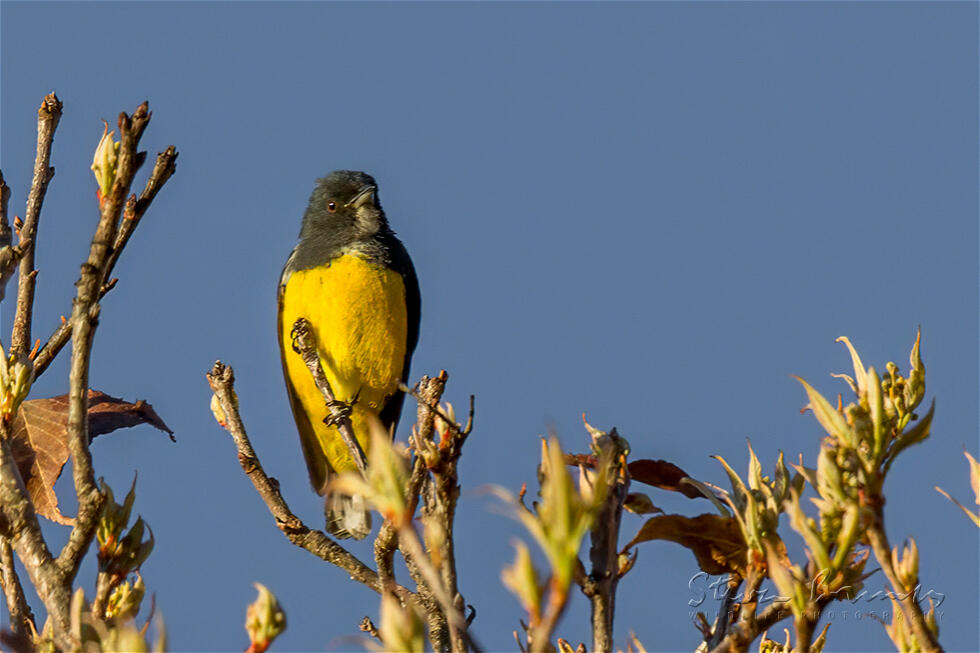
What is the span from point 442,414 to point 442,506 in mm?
186

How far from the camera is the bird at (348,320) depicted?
682 cm

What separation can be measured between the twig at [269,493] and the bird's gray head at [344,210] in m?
3.54

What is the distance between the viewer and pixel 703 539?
8.20 feet

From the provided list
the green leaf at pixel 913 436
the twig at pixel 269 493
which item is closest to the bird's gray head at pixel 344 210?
the twig at pixel 269 493

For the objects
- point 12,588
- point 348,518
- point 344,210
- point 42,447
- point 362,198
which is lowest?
point 12,588

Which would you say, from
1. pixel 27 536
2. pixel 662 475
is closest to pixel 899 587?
pixel 662 475

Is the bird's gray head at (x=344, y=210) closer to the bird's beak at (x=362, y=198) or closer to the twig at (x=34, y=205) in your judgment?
the bird's beak at (x=362, y=198)

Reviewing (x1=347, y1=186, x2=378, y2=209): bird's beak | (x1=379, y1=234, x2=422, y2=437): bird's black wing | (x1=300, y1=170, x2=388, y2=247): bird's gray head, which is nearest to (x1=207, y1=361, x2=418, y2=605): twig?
(x1=379, y1=234, x2=422, y2=437): bird's black wing

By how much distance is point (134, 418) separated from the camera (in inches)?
144

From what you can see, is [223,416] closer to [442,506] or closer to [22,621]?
[22,621]

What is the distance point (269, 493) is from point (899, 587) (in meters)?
2.54

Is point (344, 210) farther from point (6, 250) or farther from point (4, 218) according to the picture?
point (6, 250)

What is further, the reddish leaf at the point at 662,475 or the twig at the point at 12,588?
Result: the twig at the point at 12,588

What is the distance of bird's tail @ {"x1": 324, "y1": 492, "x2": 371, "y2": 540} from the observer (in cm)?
678
